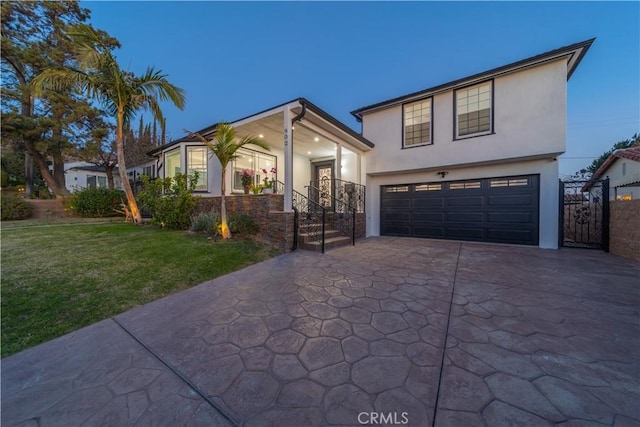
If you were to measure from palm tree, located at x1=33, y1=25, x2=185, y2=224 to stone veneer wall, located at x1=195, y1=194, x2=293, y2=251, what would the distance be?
15.1 feet

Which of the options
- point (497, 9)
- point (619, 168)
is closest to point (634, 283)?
point (497, 9)

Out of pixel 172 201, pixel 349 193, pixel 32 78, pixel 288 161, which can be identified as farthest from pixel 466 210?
pixel 32 78

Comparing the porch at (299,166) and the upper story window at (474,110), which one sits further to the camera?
the upper story window at (474,110)

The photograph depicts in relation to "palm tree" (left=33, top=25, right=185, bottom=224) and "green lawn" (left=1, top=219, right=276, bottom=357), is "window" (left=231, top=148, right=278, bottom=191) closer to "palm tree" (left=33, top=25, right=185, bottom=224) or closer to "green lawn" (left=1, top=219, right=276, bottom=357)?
"palm tree" (left=33, top=25, right=185, bottom=224)

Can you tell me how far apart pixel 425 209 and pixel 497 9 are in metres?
8.30

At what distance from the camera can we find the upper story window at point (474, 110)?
726 cm

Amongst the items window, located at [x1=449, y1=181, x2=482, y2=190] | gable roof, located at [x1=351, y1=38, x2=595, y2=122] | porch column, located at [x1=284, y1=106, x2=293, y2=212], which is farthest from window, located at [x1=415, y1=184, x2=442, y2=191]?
porch column, located at [x1=284, y1=106, x2=293, y2=212]

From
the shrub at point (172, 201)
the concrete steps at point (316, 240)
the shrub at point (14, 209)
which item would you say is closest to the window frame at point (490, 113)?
the concrete steps at point (316, 240)

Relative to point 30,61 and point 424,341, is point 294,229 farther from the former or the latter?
point 30,61

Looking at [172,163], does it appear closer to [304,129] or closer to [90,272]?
[304,129]

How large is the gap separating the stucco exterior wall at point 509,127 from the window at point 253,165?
200 inches

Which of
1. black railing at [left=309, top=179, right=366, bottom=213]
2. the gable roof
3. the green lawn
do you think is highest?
the gable roof

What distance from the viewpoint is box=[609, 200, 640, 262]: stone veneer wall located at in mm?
5199

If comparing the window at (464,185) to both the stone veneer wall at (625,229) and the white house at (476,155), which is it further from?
the stone veneer wall at (625,229)
